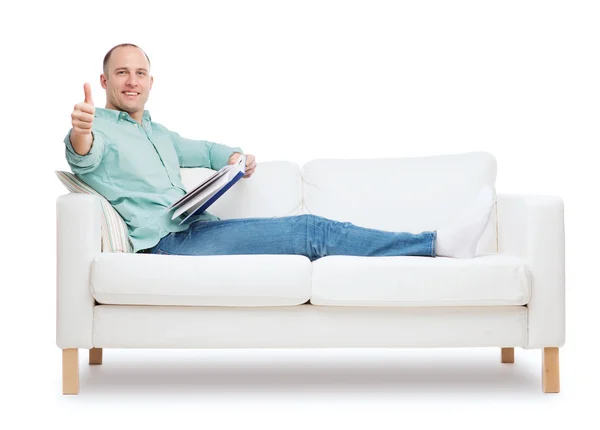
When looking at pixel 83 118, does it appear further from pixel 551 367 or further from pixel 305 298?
pixel 551 367

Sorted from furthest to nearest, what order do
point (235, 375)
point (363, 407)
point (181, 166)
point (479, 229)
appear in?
point (181, 166) → point (235, 375) → point (479, 229) → point (363, 407)

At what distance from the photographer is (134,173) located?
151 inches

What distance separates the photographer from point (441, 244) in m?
3.56

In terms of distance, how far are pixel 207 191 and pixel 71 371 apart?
855 mm

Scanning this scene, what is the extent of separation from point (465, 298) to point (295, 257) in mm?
626

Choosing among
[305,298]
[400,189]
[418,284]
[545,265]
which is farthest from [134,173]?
[545,265]

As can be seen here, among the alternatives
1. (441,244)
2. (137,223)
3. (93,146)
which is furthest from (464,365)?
(93,146)

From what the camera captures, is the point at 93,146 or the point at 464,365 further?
the point at 464,365

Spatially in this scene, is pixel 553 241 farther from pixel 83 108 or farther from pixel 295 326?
pixel 83 108

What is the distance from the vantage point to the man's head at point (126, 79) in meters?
3.97

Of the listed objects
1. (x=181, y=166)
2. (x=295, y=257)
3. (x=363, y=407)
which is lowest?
(x=363, y=407)

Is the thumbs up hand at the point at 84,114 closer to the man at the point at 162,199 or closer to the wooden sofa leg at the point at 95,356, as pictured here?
the man at the point at 162,199

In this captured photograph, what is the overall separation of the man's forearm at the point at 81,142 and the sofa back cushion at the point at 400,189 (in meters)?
1.03

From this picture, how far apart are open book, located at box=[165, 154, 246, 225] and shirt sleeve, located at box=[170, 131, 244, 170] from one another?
394mm
